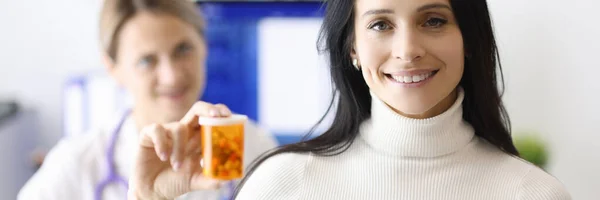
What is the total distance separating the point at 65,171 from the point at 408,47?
913 mm

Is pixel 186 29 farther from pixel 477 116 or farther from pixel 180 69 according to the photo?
pixel 477 116

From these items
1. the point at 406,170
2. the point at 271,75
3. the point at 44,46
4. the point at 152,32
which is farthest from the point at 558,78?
the point at 44,46

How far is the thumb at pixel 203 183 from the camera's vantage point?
4.35ft

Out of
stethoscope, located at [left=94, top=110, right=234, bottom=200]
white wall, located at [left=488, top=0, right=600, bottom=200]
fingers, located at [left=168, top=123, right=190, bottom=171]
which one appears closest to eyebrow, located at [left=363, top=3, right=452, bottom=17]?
fingers, located at [left=168, top=123, right=190, bottom=171]

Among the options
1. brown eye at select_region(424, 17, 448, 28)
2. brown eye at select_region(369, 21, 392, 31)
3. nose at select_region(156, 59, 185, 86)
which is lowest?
nose at select_region(156, 59, 185, 86)

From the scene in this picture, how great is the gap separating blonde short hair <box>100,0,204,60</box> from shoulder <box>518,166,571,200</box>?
3.08 feet

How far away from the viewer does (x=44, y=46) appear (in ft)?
8.78

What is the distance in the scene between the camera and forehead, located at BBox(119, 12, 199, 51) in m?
1.80

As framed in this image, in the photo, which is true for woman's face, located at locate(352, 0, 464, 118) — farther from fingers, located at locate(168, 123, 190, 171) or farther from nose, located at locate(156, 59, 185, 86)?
nose, located at locate(156, 59, 185, 86)

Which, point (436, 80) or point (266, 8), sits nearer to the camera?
point (436, 80)

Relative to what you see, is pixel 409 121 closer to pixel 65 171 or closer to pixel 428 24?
pixel 428 24

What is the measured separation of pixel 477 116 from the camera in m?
1.30

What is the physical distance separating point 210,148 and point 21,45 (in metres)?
1.61

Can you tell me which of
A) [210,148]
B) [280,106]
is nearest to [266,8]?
[280,106]
